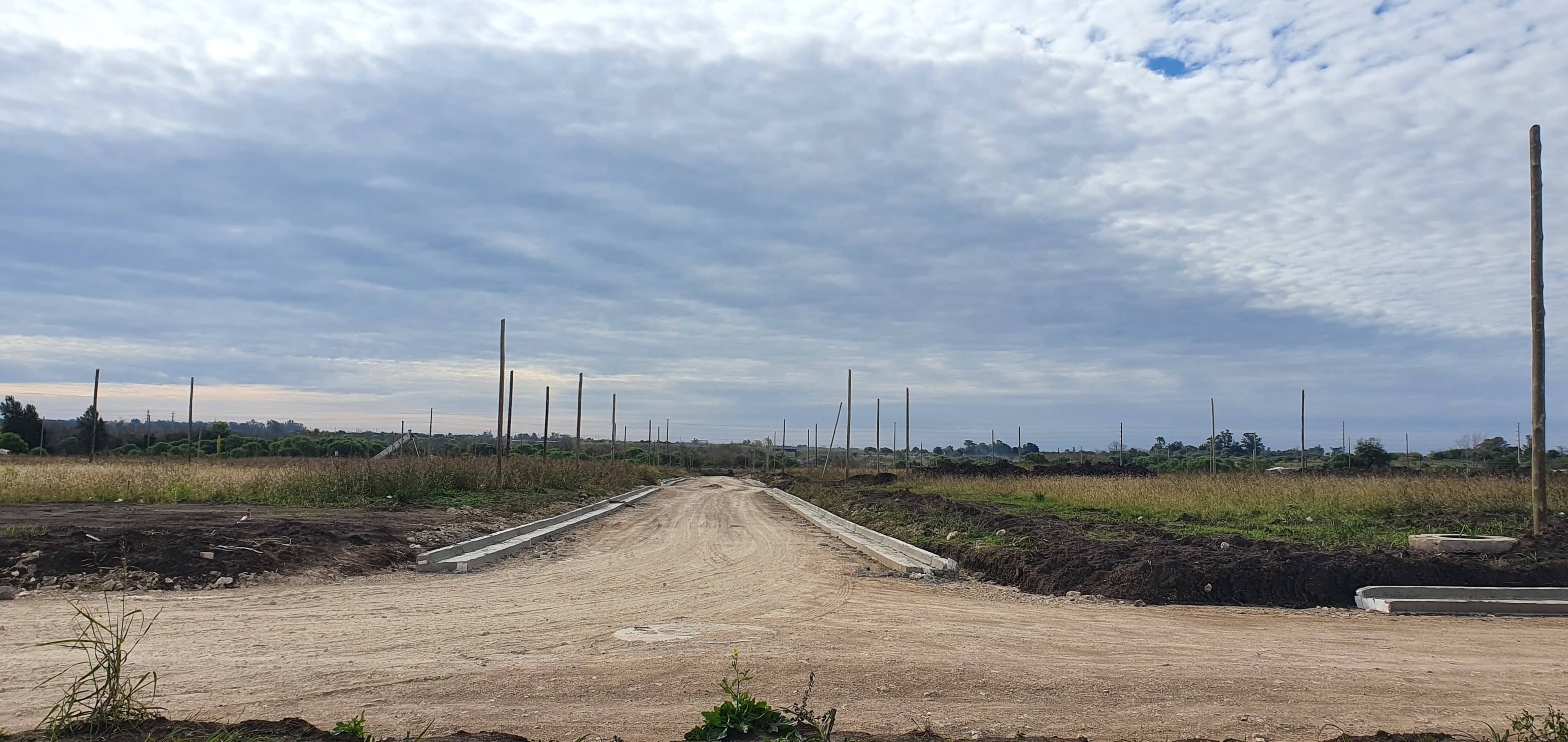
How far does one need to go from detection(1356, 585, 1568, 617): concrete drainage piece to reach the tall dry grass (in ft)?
72.4

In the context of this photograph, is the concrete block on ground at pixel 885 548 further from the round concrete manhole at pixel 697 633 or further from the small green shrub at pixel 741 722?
the small green shrub at pixel 741 722

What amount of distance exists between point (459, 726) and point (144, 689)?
250 cm

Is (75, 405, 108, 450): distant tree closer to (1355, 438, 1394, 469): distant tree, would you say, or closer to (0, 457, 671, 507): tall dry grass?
(0, 457, 671, 507): tall dry grass

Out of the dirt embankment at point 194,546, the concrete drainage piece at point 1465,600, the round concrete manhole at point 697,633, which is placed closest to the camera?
the round concrete manhole at point 697,633

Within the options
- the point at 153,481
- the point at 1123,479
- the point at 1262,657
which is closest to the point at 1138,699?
the point at 1262,657

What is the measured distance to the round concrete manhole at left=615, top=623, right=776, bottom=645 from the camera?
345 inches

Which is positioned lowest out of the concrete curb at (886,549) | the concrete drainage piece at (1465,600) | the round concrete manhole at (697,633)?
the concrete curb at (886,549)

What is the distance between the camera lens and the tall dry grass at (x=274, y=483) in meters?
24.4

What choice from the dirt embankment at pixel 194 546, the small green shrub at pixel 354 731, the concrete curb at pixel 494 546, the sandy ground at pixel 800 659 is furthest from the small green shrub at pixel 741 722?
the concrete curb at pixel 494 546

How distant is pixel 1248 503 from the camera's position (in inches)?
955

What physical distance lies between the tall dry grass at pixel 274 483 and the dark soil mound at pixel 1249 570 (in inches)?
707

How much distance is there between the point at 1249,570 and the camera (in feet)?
40.5

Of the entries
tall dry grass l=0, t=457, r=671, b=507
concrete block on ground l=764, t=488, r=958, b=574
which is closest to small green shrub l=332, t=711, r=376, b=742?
concrete block on ground l=764, t=488, r=958, b=574

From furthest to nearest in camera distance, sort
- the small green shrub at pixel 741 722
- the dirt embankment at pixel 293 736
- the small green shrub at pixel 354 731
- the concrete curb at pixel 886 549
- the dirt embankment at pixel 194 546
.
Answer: the concrete curb at pixel 886 549
the dirt embankment at pixel 194 546
the small green shrub at pixel 741 722
the small green shrub at pixel 354 731
the dirt embankment at pixel 293 736
